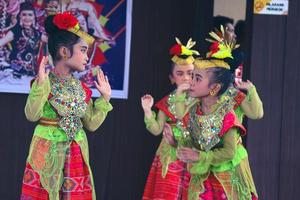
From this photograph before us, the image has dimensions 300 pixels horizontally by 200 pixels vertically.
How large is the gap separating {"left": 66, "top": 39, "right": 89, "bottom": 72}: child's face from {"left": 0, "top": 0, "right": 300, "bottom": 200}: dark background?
1.29 m

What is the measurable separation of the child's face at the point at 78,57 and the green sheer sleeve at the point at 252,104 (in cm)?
107

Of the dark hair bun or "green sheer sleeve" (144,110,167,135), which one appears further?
"green sheer sleeve" (144,110,167,135)

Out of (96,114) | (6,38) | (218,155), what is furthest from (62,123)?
(6,38)

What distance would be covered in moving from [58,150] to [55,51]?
2.05 ft

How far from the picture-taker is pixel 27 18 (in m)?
5.63

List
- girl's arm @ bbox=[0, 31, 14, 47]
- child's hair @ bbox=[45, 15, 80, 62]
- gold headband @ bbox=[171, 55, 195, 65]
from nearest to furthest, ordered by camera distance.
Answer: child's hair @ bbox=[45, 15, 80, 62] → gold headband @ bbox=[171, 55, 195, 65] → girl's arm @ bbox=[0, 31, 14, 47]

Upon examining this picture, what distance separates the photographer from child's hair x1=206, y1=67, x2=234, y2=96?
422 centimetres

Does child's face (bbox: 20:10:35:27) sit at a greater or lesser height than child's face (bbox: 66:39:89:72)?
greater

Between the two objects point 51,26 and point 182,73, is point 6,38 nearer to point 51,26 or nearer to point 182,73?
point 51,26

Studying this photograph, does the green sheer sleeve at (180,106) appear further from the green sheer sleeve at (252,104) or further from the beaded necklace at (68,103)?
the beaded necklace at (68,103)

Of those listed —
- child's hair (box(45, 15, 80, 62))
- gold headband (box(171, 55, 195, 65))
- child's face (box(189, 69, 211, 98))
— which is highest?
child's hair (box(45, 15, 80, 62))

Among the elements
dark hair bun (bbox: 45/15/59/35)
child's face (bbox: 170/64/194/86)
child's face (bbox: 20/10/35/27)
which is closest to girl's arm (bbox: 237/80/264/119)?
child's face (bbox: 170/64/194/86)

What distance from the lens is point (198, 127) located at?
13.7ft

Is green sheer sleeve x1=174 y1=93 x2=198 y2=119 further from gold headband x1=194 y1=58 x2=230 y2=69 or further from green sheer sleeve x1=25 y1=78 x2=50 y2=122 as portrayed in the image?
green sheer sleeve x1=25 y1=78 x2=50 y2=122
